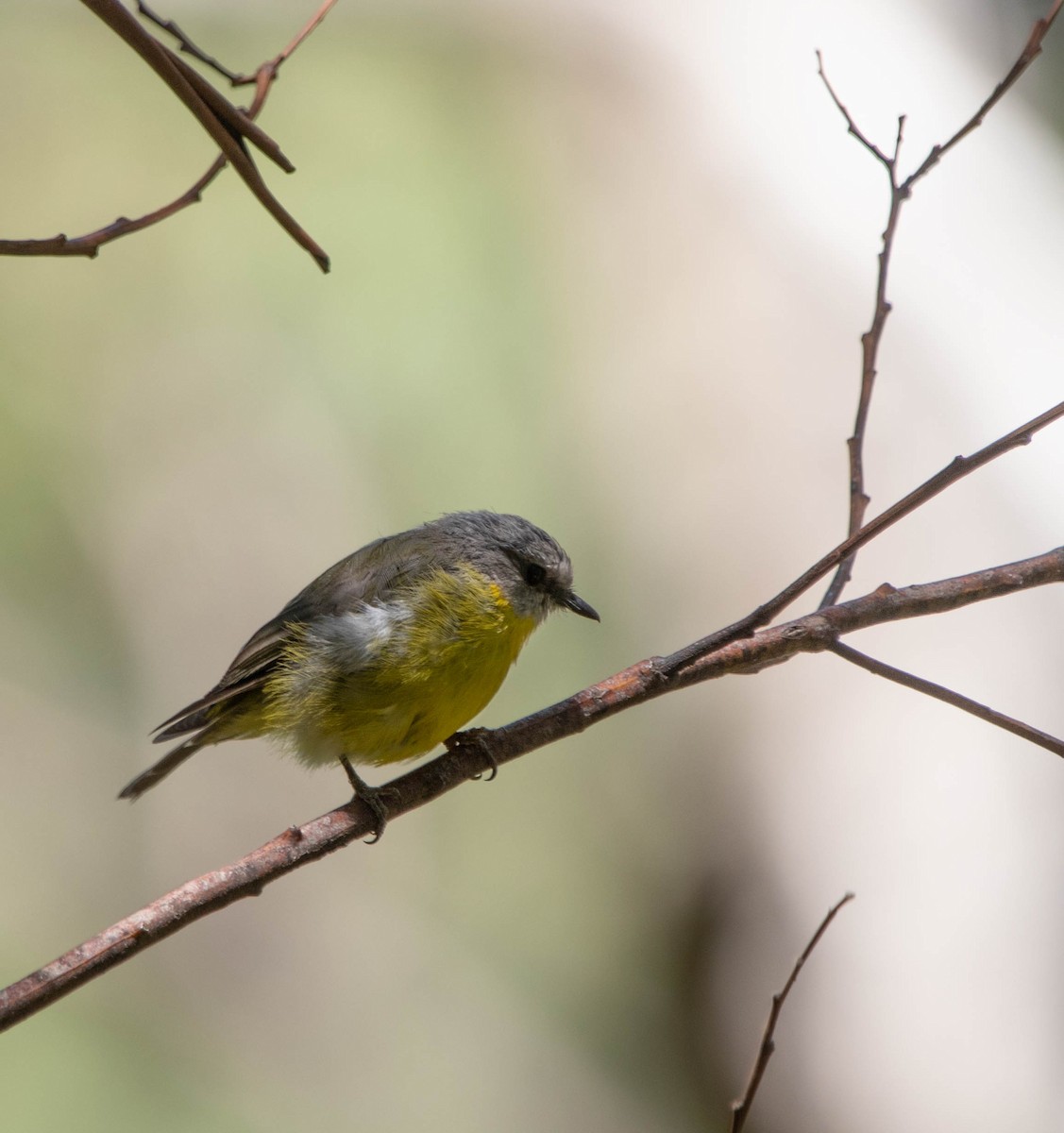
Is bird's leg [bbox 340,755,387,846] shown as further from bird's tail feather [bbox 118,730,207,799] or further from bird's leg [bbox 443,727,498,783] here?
bird's tail feather [bbox 118,730,207,799]

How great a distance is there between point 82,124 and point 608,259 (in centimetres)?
311

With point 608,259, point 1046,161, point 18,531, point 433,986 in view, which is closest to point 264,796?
point 433,986

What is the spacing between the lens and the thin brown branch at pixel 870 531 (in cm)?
203

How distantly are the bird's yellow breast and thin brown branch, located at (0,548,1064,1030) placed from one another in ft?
2.33

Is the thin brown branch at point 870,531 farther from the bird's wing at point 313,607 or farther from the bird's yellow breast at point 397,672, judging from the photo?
the bird's wing at point 313,607

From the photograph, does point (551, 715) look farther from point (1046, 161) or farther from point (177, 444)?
point (1046, 161)

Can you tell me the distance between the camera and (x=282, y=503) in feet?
21.8

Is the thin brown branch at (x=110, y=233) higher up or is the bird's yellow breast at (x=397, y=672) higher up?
the thin brown branch at (x=110, y=233)

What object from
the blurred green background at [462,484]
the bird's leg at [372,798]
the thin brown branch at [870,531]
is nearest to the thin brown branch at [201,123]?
the thin brown branch at [870,531]

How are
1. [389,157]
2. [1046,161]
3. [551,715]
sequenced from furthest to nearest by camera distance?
1. [389,157]
2. [1046,161]
3. [551,715]

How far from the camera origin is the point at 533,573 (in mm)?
3939

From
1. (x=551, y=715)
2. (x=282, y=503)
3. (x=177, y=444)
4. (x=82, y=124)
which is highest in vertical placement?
(x=82, y=124)

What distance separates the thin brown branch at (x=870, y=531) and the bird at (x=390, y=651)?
3.70 feet

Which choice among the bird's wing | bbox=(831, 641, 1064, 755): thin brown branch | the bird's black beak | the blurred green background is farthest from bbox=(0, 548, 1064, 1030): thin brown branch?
the blurred green background
